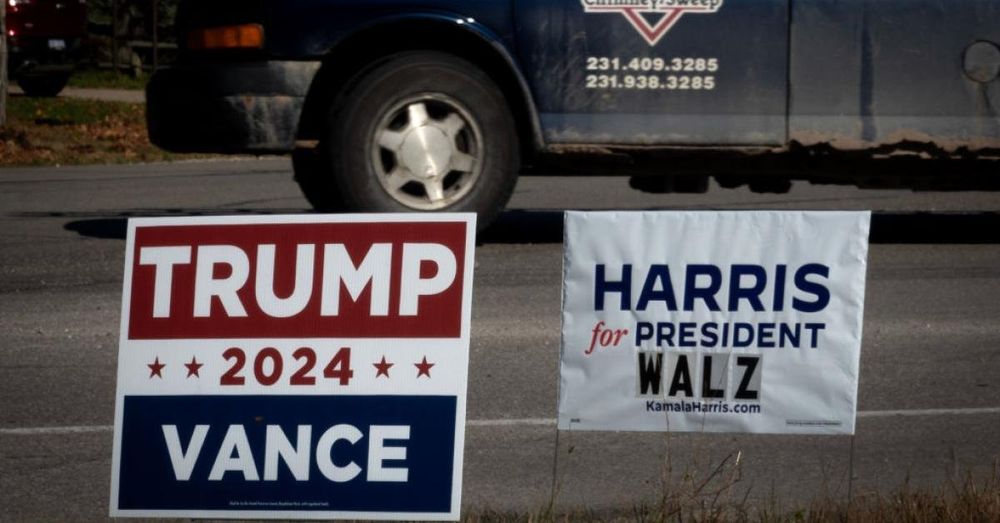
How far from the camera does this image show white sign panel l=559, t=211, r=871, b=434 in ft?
13.7

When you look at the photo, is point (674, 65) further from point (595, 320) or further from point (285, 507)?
point (285, 507)

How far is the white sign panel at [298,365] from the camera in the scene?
157 inches

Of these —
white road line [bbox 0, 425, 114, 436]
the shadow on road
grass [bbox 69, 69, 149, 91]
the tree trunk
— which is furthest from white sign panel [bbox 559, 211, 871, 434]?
grass [bbox 69, 69, 149, 91]

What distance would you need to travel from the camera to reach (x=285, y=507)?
158 inches

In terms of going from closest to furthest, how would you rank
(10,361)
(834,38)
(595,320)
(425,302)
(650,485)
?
(425,302)
(595,320)
(650,485)
(10,361)
(834,38)

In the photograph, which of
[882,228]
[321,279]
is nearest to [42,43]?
[882,228]

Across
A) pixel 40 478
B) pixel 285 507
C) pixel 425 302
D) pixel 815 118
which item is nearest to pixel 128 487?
pixel 285 507

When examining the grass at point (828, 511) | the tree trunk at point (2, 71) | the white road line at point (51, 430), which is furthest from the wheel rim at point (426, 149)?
the tree trunk at point (2, 71)

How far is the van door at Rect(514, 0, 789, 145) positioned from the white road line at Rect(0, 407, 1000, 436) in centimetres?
279

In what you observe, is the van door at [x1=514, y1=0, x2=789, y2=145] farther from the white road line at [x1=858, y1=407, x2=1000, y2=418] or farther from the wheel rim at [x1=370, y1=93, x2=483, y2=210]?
the white road line at [x1=858, y1=407, x2=1000, y2=418]

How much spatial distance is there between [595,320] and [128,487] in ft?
4.05

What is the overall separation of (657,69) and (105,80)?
807 inches

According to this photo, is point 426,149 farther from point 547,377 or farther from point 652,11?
point 547,377

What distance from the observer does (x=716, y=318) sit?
418 cm
